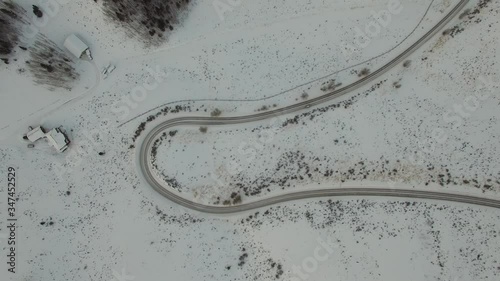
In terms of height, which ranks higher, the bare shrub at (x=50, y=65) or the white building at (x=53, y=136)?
the bare shrub at (x=50, y=65)

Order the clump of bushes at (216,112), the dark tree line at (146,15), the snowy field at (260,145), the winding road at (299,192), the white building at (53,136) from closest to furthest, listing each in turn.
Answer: the snowy field at (260,145)
the winding road at (299,192)
the white building at (53,136)
the dark tree line at (146,15)
the clump of bushes at (216,112)

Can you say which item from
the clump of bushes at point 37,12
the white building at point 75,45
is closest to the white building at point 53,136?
the white building at point 75,45

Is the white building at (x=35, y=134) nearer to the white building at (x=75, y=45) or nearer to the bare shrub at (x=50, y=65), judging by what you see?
the bare shrub at (x=50, y=65)

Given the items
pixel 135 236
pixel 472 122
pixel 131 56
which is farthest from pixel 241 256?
pixel 472 122

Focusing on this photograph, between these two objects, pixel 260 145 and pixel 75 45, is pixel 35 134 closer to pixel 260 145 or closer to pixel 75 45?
pixel 75 45

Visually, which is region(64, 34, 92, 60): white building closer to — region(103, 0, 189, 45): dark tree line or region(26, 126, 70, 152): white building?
region(103, 0, 189, 45): dark tree line

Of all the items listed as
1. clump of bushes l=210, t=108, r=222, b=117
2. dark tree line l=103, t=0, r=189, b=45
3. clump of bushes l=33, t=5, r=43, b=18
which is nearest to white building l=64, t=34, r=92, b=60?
clump of bushes l=33, t=5, r=43, b=18

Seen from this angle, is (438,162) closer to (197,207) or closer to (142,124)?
(197,207)
